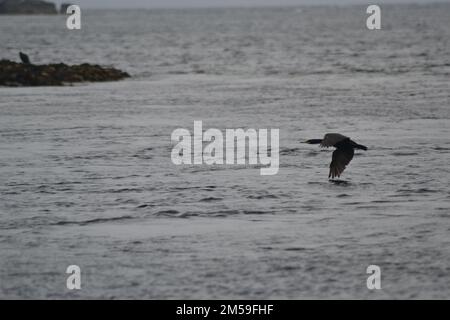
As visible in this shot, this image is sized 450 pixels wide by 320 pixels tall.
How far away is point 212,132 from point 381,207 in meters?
8.38

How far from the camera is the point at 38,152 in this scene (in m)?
18.1

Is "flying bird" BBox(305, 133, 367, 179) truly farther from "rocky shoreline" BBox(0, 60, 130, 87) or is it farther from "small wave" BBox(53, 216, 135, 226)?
"rocky shoreline" BBox(0, 60, 130, 87)

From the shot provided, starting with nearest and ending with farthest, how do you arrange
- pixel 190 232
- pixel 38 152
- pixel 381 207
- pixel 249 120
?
pixel 190 232 → pixel 381 207 → pixel 38 152 → pixel 249 120

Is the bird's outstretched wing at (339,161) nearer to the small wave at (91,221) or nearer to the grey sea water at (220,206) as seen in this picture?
the grey sea water at (220,206)

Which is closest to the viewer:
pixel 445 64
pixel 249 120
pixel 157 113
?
pixel 249 120

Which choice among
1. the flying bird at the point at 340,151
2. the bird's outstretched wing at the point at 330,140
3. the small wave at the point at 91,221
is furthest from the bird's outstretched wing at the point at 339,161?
the small wave at the point at 91,221

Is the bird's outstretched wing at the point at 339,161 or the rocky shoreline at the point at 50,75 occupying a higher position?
the bird's outstretched wing at the point at 339,161

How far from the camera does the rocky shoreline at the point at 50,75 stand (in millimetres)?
Result: 35938

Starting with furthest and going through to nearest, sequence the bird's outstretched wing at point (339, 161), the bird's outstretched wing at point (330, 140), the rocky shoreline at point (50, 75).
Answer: the rocky shoreline at point (50, 75) < the bird's outstretched wing at point (339, 161) < the bird's outstretched wing at point (330, 140)

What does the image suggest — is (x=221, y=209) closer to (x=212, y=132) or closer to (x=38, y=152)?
(x=38, y=152)

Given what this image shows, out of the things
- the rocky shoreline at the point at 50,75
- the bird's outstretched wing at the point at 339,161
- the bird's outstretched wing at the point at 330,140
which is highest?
the bird's outstretched wing at the point at 330,140

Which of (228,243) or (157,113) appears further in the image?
(157,113)

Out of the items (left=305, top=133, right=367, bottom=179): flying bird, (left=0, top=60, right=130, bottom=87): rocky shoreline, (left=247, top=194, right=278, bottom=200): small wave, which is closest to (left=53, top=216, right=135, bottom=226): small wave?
(left=247, top=194, right=278, bottom=200): small wave
